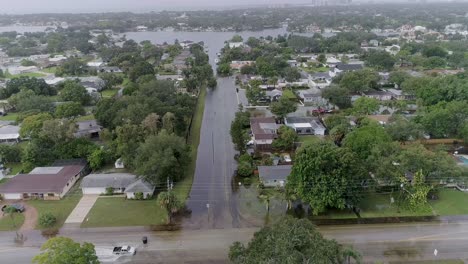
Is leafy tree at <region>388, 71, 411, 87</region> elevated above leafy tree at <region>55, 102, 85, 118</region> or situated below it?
above

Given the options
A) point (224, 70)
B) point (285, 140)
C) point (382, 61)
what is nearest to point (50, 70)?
point (224, 70)

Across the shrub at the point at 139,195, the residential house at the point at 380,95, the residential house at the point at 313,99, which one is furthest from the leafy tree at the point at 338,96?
the shrub at the point at 139,195

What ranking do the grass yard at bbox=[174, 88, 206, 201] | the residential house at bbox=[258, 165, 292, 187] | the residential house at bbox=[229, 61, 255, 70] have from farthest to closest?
the residential house at bbox=[229, 61, 255, 70] < the residential house at bbox=[258, 165, 292, 187] < the grass yard at bbox=[174, 88, 206, 201]

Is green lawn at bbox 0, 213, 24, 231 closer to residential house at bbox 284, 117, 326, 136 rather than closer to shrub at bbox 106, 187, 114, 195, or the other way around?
shrub at bbox 106, 187, 114, 195

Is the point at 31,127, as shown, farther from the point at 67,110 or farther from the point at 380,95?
the point at 380,95

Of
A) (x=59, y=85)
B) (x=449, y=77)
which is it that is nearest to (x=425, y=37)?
(x=449, y=77)

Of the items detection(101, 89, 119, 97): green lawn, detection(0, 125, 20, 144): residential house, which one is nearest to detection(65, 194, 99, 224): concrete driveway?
detection(0, 125, 20, 144): residential house

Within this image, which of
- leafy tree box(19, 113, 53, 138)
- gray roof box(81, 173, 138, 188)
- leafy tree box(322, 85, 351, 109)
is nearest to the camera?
gray roof box(81, 173, 138, 188)

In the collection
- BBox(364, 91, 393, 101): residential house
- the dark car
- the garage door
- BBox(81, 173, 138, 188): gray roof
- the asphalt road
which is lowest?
the asphalt road
